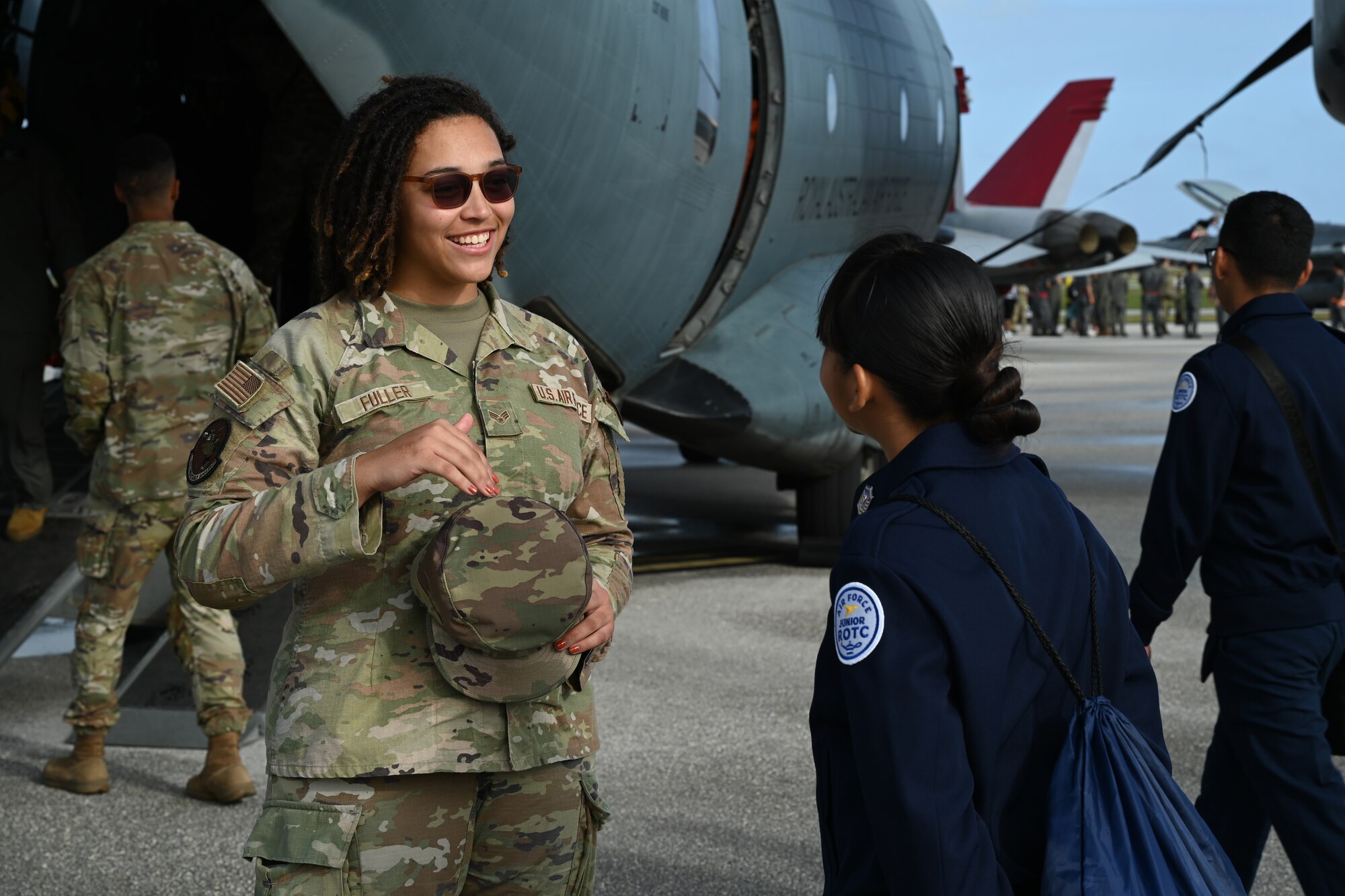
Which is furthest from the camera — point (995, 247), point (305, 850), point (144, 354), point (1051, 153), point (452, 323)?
point (1051, 153)

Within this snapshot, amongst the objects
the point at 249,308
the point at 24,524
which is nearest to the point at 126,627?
the point at 249,308

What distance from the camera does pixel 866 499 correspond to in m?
1.93

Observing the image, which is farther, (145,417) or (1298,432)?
(145,417)

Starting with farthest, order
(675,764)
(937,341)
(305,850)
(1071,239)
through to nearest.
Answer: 1. (1071,239)
2. (675,764)
3. (305,850)
4. (937,341)

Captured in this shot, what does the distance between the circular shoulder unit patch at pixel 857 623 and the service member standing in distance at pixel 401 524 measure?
15.8 inches

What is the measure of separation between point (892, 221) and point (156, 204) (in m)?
5.50

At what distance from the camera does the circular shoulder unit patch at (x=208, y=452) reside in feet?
6.45

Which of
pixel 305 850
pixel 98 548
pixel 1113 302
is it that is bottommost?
pixel 1113 302

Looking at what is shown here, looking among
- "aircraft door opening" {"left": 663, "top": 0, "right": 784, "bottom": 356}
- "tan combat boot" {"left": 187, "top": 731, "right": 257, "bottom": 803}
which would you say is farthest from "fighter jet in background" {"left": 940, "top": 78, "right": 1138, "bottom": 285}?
"tan combat boot" {"left": 187, "top": 731, "right": 257, "bottom": 803}

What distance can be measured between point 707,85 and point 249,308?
266 centimetres

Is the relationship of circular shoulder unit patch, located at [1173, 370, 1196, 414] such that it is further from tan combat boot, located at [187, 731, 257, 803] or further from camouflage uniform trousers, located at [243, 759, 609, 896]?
tan combat boot, located at [187, 731, 257, 803]

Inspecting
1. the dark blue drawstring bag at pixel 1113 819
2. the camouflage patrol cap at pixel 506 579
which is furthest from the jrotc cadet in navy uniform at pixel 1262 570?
the camouflage patrol cap at pixel 506 579

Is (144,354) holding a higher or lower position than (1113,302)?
higher

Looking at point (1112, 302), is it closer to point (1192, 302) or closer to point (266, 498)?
point (1192, 302)
